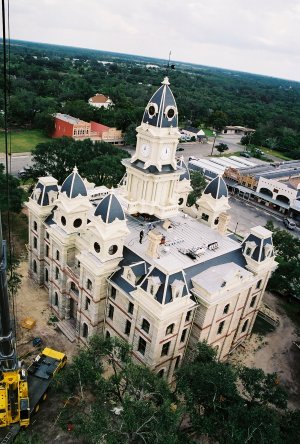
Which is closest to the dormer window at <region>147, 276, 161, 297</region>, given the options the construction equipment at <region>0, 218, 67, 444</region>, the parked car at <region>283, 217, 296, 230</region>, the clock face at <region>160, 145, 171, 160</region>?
the construction equipment at <region>0, 218, 67, 444</region>

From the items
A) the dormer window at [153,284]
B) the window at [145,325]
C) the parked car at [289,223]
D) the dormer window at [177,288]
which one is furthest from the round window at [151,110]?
the parked car at [289,223]

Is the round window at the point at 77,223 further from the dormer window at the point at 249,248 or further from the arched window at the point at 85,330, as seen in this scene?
the dormer window at the point at 249,248

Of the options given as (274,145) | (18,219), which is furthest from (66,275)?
(274,145)

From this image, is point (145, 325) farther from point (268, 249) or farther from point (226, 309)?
point (268, 249)

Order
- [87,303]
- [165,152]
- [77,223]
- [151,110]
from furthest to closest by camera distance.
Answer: [77,223] → [165,152] → [151,110] → [87,303]

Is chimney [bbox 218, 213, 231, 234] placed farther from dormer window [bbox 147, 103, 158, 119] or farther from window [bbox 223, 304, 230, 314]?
dormer window [bbox 147, 103, 158, 119]

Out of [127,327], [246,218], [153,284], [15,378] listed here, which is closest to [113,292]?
[127,327]
